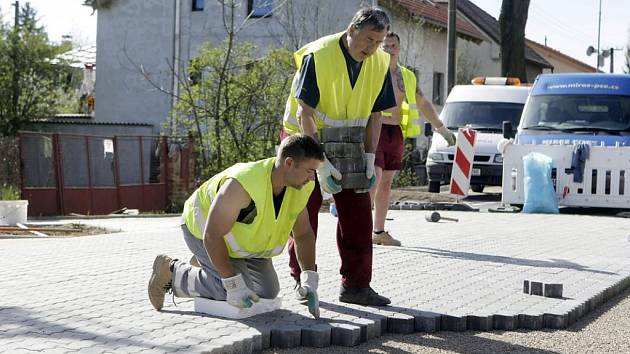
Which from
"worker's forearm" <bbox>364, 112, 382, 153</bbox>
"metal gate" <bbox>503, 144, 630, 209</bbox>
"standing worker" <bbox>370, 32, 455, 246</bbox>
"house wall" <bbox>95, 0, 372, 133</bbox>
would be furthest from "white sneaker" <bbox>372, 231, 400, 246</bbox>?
"house wall" <bbox>95, 0, 372, 133</bbox>

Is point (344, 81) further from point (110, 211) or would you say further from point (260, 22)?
point (260, 22)

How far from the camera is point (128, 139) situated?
83.7 feet

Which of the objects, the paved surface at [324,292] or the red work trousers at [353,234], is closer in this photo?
the paved surface at [324,292]

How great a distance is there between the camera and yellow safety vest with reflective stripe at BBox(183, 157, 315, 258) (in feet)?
20.5

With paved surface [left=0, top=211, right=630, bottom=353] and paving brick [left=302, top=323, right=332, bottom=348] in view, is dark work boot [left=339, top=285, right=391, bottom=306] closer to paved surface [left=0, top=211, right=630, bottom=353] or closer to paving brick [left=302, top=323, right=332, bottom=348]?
paved surface [left=0, top=211, right=630, bottom=353]

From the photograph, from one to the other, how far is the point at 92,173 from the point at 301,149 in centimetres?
1808

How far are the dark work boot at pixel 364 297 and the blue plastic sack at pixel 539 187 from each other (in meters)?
9.99

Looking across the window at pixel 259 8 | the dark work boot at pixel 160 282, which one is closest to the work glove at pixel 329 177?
the dark work boot at pixel 160 282

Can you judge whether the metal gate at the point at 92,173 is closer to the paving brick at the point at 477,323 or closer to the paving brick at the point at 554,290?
the paving brick at the point at 554,290

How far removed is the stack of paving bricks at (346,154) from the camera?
7.06m

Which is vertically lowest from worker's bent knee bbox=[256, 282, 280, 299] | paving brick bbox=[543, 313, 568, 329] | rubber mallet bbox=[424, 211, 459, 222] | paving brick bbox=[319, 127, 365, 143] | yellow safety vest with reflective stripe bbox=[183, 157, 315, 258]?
paving brick bbox=[543, 313, 568, 329]

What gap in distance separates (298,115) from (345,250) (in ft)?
2.98

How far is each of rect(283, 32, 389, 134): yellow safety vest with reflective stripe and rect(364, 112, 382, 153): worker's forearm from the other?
70 millimetres

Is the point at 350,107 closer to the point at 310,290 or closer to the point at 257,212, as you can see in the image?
the point at 257,212
